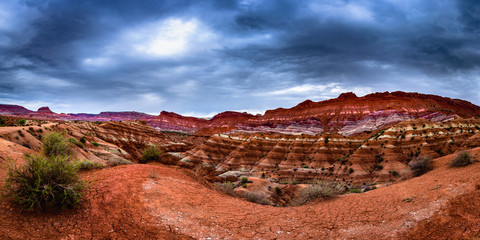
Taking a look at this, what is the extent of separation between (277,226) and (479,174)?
35.5 ft

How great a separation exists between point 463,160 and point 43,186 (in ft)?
75.9

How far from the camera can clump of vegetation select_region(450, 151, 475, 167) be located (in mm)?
14509

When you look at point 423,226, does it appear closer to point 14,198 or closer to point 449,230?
point 449,230

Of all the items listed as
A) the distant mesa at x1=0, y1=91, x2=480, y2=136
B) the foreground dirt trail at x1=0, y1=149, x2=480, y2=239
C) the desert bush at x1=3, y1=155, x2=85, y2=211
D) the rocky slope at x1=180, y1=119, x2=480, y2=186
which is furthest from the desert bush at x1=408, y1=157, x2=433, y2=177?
the distant mesa at x1=0, y1=91, x2=480, y2=136

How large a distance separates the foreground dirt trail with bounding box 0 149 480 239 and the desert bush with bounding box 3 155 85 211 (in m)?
0.36

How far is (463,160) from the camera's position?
48.9 feet

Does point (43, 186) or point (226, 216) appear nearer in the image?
point (43, 186)

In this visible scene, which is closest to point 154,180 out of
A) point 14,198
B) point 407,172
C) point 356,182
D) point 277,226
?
point 14,198

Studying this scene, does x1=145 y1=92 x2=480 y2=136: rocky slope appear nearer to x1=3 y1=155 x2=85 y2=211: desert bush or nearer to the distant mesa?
the distant mesa

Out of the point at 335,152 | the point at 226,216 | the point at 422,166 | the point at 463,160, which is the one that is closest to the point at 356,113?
the point at 335,152

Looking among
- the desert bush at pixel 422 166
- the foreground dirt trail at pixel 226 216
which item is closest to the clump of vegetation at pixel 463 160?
the desert bush at pixel 422 166

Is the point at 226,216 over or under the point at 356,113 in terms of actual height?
under

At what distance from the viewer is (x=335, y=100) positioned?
12206 cm

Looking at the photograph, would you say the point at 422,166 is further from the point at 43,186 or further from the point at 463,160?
the point at 43,186
